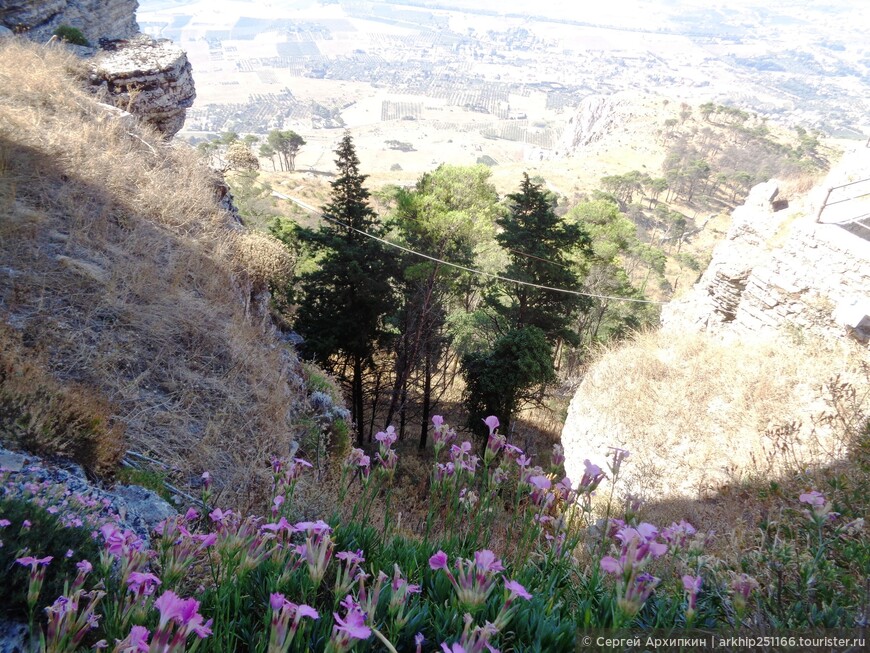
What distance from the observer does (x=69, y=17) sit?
41.8 feet

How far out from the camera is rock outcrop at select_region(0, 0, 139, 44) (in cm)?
1169

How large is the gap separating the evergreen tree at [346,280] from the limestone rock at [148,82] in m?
3.53

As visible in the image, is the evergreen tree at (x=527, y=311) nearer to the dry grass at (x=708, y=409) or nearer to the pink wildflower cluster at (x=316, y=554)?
the dry grass at (x=708, y=409)

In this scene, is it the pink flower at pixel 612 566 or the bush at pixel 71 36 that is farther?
the bush at pixel 71 36

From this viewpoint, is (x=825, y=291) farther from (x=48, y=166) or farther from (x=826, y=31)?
(x=826, y=31)

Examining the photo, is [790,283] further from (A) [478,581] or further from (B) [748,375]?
(A) [478,581]

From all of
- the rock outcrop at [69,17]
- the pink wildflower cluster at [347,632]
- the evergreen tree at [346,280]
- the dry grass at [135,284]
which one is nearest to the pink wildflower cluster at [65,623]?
the pink wildflower cluster at [347,632]

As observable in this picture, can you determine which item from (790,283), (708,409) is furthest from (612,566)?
(790,283)

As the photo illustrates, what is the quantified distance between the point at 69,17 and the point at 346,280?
10589 millimetres

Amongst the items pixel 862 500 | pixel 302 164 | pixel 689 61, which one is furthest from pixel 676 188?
pixel 689 61

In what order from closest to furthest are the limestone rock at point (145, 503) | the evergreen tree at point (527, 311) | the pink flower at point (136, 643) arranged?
1. the pink flower at point (136, 643)
2. the limestone rock at point (145, 503)
3. the evergreen tree at point (527, 311)

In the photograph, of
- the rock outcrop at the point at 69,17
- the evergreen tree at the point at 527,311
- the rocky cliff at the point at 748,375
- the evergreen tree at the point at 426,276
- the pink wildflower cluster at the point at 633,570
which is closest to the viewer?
the pink wildflower cluster at the point at 633,570

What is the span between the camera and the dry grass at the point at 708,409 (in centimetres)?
625

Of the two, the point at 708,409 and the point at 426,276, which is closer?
the point at 708,409
